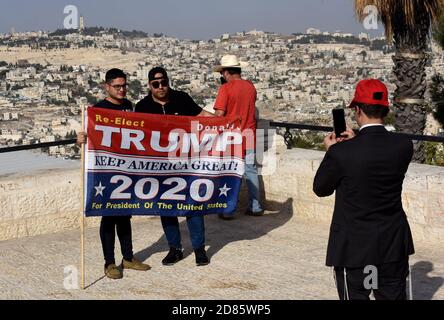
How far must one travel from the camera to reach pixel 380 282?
11.2 feet

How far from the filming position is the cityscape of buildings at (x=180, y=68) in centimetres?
2506

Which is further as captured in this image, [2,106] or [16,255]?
[2,106]

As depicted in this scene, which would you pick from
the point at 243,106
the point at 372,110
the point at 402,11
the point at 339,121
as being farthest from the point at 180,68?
the point at 372,110

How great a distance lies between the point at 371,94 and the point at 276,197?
186 inches

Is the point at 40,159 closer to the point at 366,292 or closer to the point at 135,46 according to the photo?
the point at 366,292

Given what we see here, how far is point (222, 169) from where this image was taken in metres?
6.20

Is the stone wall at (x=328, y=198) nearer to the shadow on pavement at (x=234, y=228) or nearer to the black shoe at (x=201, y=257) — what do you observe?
the shadow on pavement at (x=234, y=228)

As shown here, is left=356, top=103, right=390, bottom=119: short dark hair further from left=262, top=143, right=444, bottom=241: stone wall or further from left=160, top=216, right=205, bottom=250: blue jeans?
left=262, top=143, right=444, bottom=241: stone wall

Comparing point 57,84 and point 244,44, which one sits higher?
point 244,44

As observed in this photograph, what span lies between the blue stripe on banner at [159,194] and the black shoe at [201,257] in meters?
0.31

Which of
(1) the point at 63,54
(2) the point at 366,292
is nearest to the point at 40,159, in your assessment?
(2) the point at 366,292

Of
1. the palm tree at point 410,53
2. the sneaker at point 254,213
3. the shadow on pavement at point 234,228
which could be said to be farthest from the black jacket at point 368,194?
the palm tree at point 410,53

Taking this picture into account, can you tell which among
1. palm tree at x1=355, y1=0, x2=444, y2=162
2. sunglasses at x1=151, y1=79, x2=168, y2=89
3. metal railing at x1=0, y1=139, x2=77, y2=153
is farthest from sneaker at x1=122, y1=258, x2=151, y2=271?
palm tree at x1=355, y1=0, x2=444, y2=162
